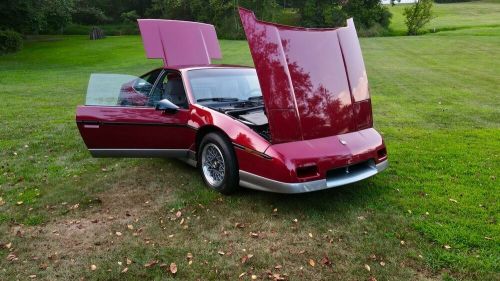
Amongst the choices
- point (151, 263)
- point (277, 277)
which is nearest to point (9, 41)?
point (151, 263)

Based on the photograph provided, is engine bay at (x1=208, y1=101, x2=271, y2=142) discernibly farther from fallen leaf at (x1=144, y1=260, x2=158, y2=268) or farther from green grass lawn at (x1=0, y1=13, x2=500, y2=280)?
fallen leaf at (x1=144, y1=260, x2=158, y2=268)

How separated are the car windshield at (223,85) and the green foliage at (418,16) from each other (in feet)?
136

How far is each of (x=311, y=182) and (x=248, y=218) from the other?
0.76m

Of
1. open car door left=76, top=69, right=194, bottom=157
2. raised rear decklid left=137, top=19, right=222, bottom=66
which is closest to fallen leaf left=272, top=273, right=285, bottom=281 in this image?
open car door left=76, top=69, right=194, bottom=157

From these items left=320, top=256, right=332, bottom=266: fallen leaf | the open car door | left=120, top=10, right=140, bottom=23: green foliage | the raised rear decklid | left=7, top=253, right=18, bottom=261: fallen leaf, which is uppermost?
left=120, top=10, right=140, bottom=23: green foliage

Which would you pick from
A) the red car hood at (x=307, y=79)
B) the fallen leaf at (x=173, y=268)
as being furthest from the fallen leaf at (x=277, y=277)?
the red car hood at (x=307, y=79)

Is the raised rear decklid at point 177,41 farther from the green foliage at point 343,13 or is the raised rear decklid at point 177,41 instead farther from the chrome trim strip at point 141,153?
the green foliage at point 343,13

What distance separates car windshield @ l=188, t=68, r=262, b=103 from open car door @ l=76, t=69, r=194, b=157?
0.32m

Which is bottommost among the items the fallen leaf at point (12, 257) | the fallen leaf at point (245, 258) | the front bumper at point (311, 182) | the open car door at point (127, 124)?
the fallen leaf at point (245, 258)

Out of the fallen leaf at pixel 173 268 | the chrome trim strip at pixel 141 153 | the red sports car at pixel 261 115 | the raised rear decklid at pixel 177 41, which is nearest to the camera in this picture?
the fallen leaf at pixel 173 268

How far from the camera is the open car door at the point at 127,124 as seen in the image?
17.8 ft

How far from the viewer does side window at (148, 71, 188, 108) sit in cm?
562

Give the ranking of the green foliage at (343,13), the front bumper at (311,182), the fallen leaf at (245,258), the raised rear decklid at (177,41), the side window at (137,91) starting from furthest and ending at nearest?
1. the green foliage at (343,13)
2. the raised rear decklid at (177,41)
3. the side window at (137,91)
4. the front bumper at (311,182)
5. the fallen leaf at (245,258)

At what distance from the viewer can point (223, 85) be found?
5.70 meters
